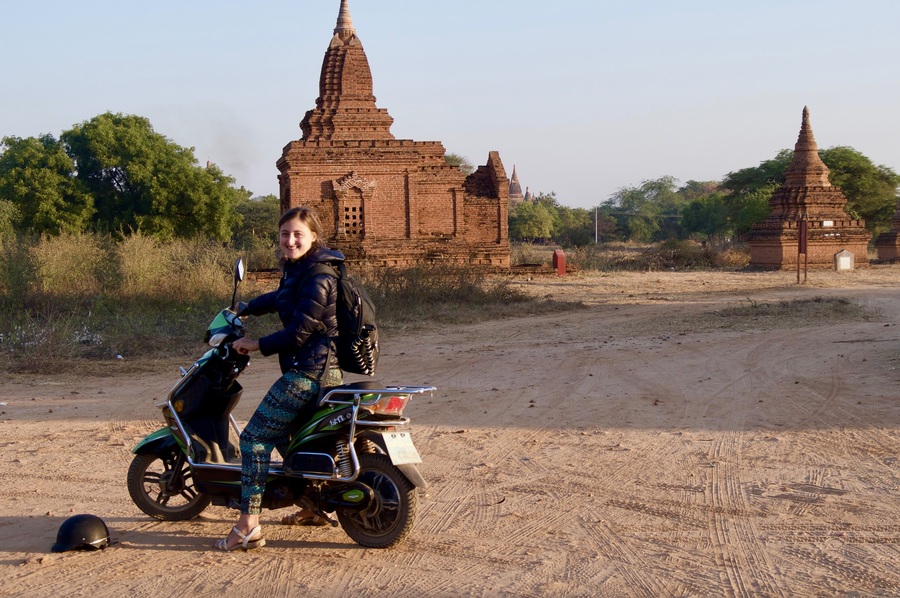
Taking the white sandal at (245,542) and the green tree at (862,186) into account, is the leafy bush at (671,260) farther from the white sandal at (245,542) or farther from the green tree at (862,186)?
the white sandal at (245,542)

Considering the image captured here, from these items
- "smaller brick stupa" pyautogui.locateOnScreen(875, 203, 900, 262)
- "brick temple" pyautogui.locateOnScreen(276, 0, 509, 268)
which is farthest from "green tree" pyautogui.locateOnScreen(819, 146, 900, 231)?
"brick temple" pyautogui.locateOnScreen(276, 0, 509, 268)

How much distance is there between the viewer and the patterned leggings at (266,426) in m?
4.38

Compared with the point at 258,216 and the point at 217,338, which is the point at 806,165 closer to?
the point at 258,216

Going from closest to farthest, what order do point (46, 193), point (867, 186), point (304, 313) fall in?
point (304, 313) < point (46, 193) < point (867, 186)

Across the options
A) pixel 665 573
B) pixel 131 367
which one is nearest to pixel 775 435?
pixel 665 573

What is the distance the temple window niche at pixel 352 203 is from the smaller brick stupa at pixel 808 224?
43.0ft

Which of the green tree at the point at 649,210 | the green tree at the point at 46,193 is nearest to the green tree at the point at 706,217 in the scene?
the green tree at the point at 649,210

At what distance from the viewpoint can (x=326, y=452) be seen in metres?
4.43

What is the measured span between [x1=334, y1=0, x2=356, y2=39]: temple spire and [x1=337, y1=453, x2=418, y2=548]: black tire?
2708 cm

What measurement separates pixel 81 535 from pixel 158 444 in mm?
640

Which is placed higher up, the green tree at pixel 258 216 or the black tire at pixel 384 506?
the green tree at pixel 258 216

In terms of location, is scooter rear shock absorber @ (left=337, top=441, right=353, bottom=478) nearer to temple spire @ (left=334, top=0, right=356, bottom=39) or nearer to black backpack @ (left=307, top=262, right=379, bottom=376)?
black backpack @ (left=307, top=262, right=379, bottom=376)

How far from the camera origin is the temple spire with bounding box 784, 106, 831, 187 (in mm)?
31531

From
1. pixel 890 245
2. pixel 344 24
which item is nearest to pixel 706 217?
pixel 890 245
